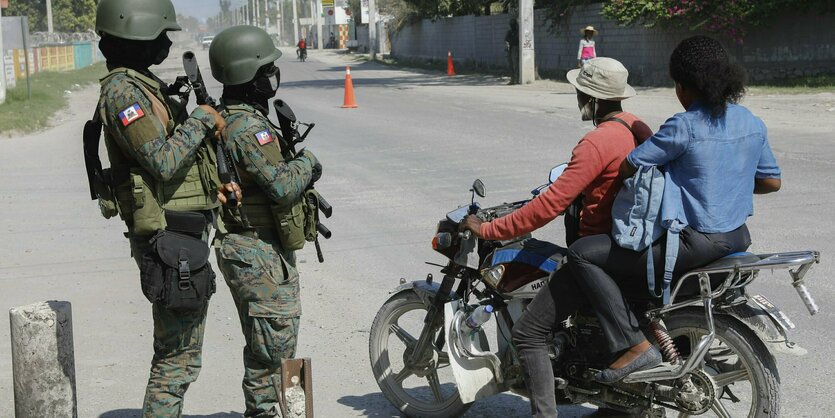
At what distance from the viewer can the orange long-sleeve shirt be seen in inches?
158

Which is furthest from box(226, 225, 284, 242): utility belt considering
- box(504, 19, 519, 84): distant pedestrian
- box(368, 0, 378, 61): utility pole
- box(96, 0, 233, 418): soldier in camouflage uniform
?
box(368, 0, 378, 61): utility pole

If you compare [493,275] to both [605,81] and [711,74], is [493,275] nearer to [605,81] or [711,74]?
[605,81]

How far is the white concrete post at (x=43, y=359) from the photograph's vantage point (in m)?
4.42

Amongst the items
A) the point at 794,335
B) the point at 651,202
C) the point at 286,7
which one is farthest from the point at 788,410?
the point at 286,7

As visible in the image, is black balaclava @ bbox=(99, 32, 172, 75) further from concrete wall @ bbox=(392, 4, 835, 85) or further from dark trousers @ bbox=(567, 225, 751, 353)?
concrete wall @ bbox=(392, 4, 835, 85)

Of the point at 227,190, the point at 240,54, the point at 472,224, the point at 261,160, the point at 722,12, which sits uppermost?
the point at 722,12

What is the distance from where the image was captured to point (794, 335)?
237 inches

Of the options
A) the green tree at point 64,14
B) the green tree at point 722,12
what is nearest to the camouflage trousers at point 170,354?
the green tree at point 722,12

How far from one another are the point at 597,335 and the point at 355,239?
522 cm

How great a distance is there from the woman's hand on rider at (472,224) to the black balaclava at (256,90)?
910 mm

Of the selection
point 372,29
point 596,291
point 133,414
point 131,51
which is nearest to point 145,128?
point 131,51

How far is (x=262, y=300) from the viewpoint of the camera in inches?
165

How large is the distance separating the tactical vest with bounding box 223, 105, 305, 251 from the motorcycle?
623 millimetres

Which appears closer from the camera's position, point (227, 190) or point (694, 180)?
point (694, 180)
